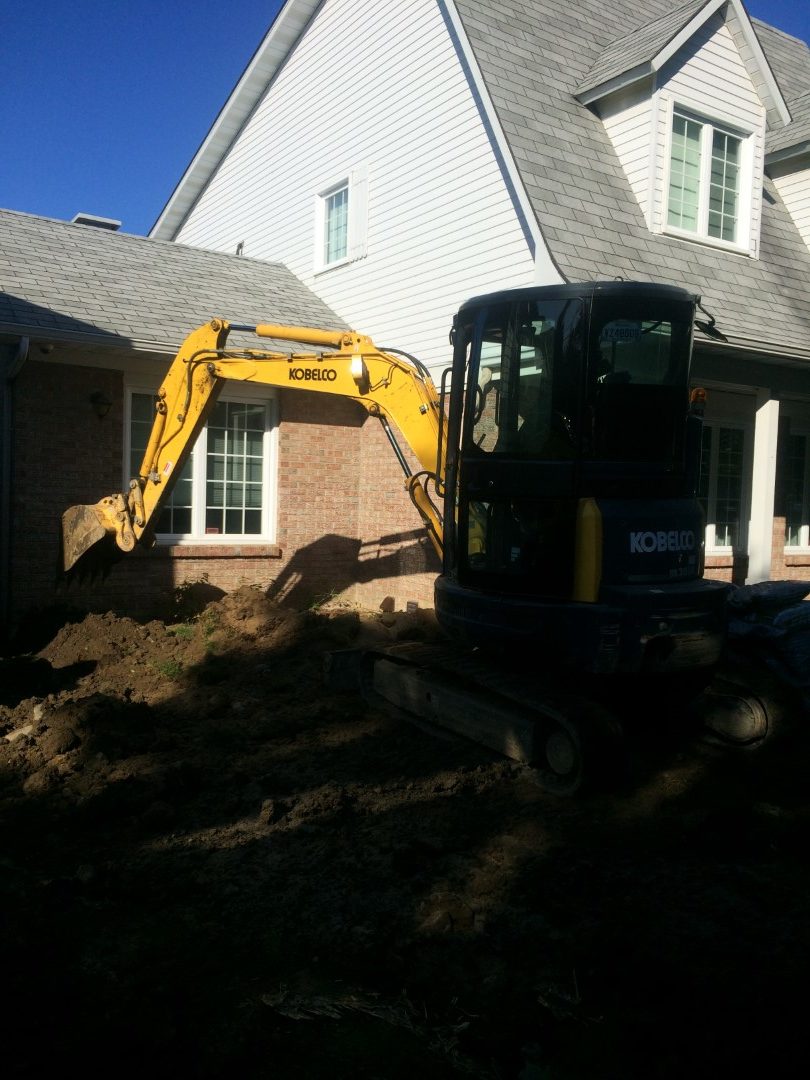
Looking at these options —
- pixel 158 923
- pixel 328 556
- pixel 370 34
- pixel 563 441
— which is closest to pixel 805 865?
pixel 563 441

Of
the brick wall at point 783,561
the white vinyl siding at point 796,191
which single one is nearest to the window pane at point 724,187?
the white vinyl siding at point 796,191

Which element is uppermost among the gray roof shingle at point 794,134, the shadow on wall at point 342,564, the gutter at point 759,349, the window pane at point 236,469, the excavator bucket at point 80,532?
the gray roof shingle at point 794,134

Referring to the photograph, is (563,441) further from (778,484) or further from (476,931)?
(778,484)

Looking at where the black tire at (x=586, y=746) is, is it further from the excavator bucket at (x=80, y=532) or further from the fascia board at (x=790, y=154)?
the fascia board at (x=790, y=154)

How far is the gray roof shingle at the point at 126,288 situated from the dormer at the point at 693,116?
4.62 m

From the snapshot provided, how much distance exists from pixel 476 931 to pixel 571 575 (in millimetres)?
2106

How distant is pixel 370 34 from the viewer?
512 inches

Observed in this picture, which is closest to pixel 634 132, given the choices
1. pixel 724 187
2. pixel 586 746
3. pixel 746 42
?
pixel 724 187

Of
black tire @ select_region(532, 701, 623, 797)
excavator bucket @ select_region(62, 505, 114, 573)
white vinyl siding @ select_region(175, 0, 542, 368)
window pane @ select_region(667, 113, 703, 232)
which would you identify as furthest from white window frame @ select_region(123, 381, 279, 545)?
black tire @ select_region(532, 701, 623, 797)

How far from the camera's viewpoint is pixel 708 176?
11500 millimetres

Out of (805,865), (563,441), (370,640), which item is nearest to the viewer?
(805,865)

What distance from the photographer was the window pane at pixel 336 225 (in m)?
13.7

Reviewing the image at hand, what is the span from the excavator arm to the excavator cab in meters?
0.96

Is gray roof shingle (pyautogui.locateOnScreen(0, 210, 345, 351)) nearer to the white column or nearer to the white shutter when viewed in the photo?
the white shutter
